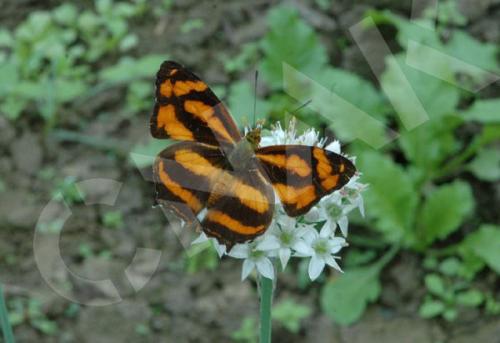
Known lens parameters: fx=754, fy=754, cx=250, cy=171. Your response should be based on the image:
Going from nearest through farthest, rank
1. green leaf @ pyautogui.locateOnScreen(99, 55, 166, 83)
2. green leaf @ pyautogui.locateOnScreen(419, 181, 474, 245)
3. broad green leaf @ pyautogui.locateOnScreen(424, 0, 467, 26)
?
green leaf @ pyautogui.locateOnScreen(419, 181, 474, 245) → green leaf @ pyautogui.locateOnScreen(99, 55, 166, 83) → broad green leaf @ pyautogui.locateOnScreen(424, 0, 467, 26)

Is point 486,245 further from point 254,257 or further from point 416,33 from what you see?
point 254,257

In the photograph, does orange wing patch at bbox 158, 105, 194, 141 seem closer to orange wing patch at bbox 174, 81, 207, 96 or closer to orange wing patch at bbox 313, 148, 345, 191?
orange wing patch at bbox 174, 81, 207, 96

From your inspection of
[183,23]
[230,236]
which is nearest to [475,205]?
[183,23]

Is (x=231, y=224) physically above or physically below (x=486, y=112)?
below

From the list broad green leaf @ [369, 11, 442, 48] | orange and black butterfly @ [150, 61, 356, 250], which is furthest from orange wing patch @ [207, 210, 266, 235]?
broad green leaf @ [369, 11, 442, 48]

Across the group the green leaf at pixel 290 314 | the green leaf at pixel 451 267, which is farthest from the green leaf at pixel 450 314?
the green leaf at pixel 290 314

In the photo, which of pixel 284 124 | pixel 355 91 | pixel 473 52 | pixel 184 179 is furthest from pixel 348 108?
pixel 184 179

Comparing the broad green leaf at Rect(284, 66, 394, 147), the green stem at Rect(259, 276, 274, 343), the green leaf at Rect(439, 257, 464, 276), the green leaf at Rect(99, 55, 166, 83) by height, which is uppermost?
the green leaf at Rect(99, 55, 166, 83)
